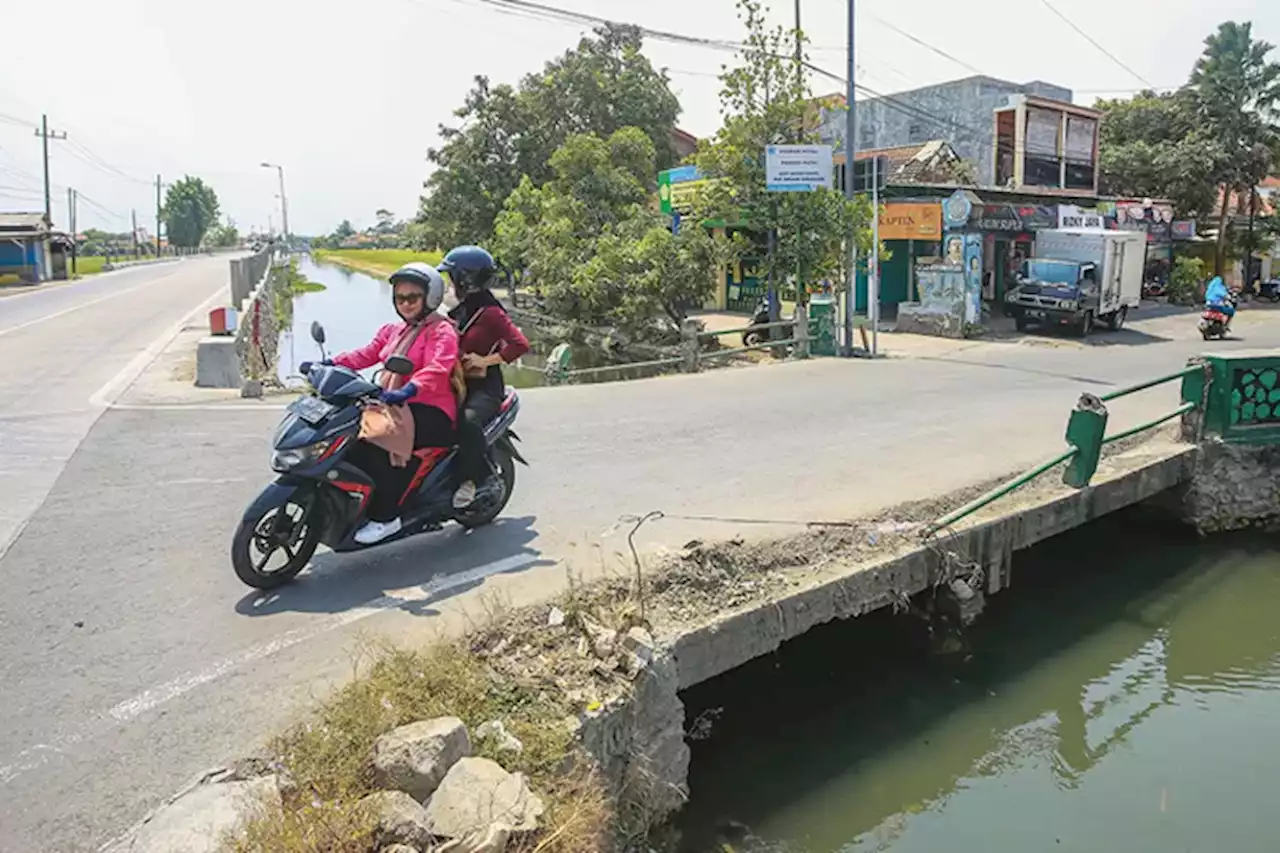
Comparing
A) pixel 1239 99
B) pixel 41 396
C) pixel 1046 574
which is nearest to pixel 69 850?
pixel 1046 574

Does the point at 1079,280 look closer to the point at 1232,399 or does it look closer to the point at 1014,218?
the point at 1014,218

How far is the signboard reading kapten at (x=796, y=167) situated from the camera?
16.4 m

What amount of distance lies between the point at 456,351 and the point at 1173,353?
17.7m

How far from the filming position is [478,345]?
596 cm

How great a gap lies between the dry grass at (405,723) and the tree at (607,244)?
1791 centimetres

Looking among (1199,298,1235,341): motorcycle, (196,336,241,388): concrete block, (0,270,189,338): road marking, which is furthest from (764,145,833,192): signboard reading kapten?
(0,270,189,338): road marking

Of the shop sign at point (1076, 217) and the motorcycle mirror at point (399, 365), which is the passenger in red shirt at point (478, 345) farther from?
the shop sign at point (1076, 217)

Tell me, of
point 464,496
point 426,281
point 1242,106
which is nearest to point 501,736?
point 464,496

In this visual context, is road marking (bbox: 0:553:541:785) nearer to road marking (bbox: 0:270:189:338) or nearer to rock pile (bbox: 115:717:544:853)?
rock pile (bbox: 115:717:544:853)

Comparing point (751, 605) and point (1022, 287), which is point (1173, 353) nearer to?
point (1022, 287)

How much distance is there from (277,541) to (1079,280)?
2182 cm

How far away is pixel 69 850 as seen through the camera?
10.1ft

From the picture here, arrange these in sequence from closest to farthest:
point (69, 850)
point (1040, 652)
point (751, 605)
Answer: point (69, 850), point (751, 605), point (1040, 652)

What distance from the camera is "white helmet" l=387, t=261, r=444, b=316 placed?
5.52 m
